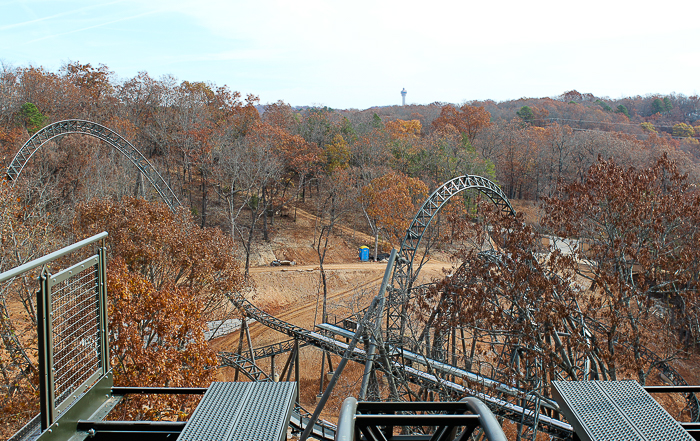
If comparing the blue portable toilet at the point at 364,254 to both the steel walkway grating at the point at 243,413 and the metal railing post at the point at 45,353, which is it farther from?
the metal railing post at the point at 45,353

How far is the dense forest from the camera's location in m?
11.9

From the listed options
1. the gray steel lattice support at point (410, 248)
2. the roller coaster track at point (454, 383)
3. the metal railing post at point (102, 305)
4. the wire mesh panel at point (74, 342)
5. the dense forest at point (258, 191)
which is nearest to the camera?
the wire mesh panel at point (74, 342)

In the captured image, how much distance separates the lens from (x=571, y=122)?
250 feet

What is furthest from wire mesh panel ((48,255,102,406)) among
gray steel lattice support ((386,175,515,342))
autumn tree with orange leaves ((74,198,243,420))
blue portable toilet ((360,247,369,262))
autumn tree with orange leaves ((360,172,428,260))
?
blue portable toilet ((360,247,369,262))

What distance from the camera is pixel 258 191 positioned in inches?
1437

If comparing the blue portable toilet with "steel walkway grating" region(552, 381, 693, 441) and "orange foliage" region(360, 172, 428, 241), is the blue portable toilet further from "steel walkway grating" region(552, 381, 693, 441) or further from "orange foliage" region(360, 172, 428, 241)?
"steel walkway grating" region(552, 381, 693, 441)

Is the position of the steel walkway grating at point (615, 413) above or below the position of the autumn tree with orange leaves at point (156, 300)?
above

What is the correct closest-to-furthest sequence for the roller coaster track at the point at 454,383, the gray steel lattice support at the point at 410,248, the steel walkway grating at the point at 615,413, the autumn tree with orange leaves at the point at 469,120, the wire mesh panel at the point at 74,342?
the steel walkway grating at the point at 615,413 → the wire mesh panel at the point at 74,342 → the roller coaster track at the point at 454,383 → the gray steel lattice support at the point at 410,248 → the autumn tree with orange leaves at the point at 469,120

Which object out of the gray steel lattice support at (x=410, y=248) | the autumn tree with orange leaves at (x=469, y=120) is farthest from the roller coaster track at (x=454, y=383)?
the autumn tree with orange leaves at (x=469, y=120)

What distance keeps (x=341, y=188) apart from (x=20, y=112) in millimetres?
21773

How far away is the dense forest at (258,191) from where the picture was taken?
11.9 metres

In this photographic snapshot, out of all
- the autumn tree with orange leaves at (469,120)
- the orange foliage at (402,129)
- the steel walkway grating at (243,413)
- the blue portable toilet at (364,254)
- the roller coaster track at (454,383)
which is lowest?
the blue portable toilet at (364,254)

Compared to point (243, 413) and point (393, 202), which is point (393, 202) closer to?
point (393, 202)

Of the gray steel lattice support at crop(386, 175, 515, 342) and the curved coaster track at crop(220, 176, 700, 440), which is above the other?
the gray steel lattice support at crop(386, 175, 515, 342)
